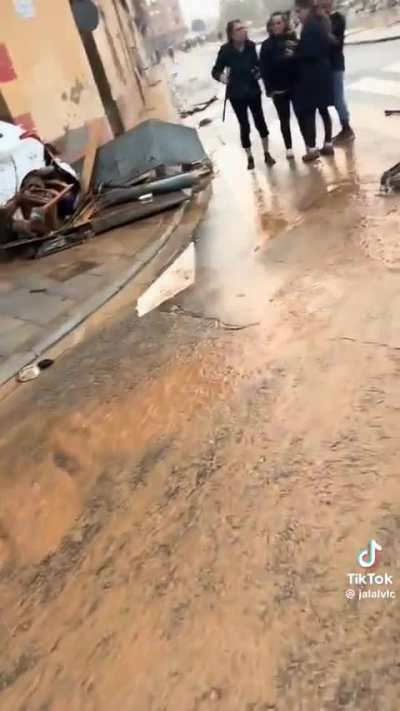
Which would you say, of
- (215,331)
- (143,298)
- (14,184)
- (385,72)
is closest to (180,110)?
(385,72)

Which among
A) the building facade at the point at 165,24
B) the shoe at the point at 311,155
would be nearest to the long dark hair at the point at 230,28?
the shoe at the point at 311,155

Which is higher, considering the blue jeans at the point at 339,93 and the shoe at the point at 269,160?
the blue jeans at the point at 339,93

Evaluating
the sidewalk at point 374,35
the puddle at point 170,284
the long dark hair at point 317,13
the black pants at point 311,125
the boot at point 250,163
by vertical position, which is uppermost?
the long dark hair at point 317,13

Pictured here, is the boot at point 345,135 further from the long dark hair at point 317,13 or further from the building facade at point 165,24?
the building facade at point 165,24

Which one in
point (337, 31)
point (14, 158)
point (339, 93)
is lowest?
point (339, 93)

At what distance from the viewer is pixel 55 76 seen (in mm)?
10914

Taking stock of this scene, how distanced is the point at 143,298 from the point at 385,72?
394 inches

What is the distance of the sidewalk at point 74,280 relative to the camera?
561 cm

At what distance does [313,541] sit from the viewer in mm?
2811

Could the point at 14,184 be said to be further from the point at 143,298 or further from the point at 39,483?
the point at 39,483

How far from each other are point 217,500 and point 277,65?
667cm

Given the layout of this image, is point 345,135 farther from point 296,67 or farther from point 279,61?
point 279,61

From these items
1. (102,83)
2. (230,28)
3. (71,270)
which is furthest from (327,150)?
(102,83)

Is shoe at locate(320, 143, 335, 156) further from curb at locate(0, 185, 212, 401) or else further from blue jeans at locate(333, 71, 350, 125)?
curb at locate(0, 185, 212, 401)
